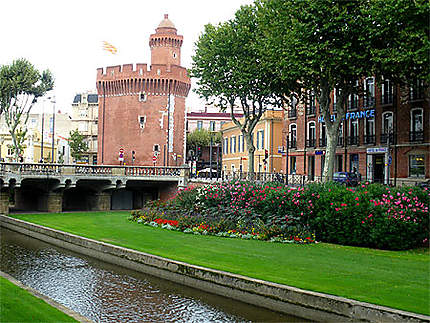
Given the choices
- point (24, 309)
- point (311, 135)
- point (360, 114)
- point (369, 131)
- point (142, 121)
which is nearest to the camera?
point (24, 309)

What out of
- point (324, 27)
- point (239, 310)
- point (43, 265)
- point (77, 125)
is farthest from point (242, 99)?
point (77, 125)

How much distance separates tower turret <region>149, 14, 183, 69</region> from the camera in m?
72.1

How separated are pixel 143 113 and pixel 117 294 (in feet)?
171

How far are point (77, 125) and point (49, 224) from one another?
69746 mm

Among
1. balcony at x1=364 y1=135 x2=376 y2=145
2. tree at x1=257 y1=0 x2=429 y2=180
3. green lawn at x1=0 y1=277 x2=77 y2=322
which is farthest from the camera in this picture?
balcony at x1=364 y1=135 x2=376 y2=145

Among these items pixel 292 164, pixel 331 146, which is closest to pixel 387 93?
pixel 331 146

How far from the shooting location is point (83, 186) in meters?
44.8

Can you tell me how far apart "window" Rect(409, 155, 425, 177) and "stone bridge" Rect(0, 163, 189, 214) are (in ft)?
64.2

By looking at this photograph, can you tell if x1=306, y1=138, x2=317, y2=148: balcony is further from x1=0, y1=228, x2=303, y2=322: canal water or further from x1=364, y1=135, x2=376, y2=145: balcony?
x1=0, y1=228, x2=303, y2=322: canal water

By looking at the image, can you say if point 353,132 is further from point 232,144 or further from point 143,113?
point 143,113

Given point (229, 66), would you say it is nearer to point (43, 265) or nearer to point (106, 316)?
point (43, 265)

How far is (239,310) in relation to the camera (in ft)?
46.5

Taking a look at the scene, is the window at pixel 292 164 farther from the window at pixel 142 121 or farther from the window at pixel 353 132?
the window at pixel 142 121

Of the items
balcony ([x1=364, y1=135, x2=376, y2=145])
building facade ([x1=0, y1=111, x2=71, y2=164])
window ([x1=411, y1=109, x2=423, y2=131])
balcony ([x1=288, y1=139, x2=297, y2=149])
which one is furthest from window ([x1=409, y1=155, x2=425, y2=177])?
building facade ([x1=0, y1=111, x2=71, y2=164])
